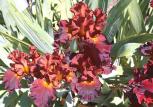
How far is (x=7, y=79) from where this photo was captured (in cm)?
180

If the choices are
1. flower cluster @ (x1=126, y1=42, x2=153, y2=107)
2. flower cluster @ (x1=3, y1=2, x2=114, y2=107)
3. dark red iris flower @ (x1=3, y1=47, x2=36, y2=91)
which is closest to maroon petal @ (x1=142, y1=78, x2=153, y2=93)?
flower cluster @ (x1=126, y1=42, x2=153, y2=107)

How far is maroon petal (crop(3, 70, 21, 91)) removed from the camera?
177 cm

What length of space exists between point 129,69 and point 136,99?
1.18ft

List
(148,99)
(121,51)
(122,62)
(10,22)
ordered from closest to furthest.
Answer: (148,99), (121,51), (122,62), (10,22)

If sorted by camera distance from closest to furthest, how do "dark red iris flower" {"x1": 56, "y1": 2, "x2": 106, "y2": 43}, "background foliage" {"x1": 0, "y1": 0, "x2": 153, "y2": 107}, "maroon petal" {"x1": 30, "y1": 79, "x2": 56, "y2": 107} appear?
"maroon petal" {"x1": 30, "y1": 79, "x2": 56, "y2": 107} < "dark red iris flower" {"x1": 56, "y1": 2, "x2": 106, "y2": 43} < "background foliage" {"x1": 0, "y1": 0, "x2": 153, "y2": 107}

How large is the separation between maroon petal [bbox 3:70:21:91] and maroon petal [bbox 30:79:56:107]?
0.09 meters

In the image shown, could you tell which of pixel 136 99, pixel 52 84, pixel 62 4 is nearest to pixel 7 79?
pixel 52 84

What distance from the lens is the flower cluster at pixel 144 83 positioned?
1.72m

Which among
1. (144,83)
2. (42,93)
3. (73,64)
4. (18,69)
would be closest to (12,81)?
(18,69)

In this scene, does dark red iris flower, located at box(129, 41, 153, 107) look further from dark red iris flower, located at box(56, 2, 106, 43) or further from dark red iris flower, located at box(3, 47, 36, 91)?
dark red iris flower, located at box(3, 47, 36, 91)

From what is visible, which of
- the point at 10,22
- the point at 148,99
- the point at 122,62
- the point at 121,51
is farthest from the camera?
the point at 10,22

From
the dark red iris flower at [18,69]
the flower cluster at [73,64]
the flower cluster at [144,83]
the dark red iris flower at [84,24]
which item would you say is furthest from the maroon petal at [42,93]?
the flower cluster at [144,83]

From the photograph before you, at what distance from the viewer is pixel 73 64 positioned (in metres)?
1.77

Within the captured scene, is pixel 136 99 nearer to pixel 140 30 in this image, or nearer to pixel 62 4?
pixel 140 30
